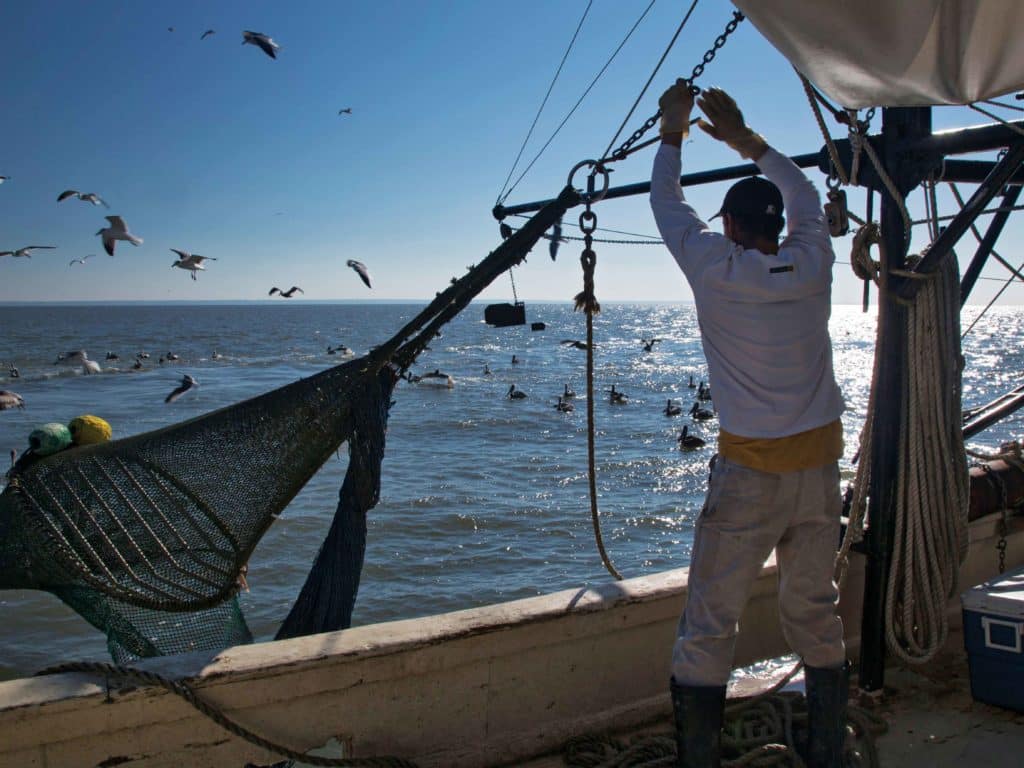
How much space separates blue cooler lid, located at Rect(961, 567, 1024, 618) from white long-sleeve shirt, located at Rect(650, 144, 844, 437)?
4.56 ft

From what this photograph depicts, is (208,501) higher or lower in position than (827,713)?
higher

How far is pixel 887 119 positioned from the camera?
11.4 ft

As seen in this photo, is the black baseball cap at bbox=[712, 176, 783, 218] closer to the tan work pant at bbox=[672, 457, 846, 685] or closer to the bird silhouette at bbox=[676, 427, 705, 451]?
the tan work pant at bbox=[672, 457, 846, 685]

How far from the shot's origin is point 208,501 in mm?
3764

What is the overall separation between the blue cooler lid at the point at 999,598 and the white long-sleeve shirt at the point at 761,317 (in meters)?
1.39

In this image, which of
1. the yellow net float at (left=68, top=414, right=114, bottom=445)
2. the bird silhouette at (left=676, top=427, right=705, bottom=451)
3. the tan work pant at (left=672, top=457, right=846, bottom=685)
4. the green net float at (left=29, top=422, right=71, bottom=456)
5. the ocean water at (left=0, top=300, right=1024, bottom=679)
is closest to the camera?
the tan work pant at (left=672, top=457, right=846, bottom=685)

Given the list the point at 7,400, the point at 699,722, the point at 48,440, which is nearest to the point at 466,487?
the point at 48,440

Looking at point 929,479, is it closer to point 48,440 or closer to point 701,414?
point 48,440

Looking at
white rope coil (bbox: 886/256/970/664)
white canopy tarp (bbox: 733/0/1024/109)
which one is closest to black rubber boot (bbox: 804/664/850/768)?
white rope coil (bbox: 886/256/970/664)

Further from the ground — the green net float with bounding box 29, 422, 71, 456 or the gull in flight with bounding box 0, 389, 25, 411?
the green net float with bounding box 29, 422, 71, 456

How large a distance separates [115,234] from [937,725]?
16.1m

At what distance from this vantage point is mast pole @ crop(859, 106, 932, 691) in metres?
3.46

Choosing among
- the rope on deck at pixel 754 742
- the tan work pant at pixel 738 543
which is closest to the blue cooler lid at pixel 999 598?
the rope on deck at pixel 754 742

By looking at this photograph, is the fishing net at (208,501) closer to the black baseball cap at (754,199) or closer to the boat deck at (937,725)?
the black baseball cap at (754,199)
